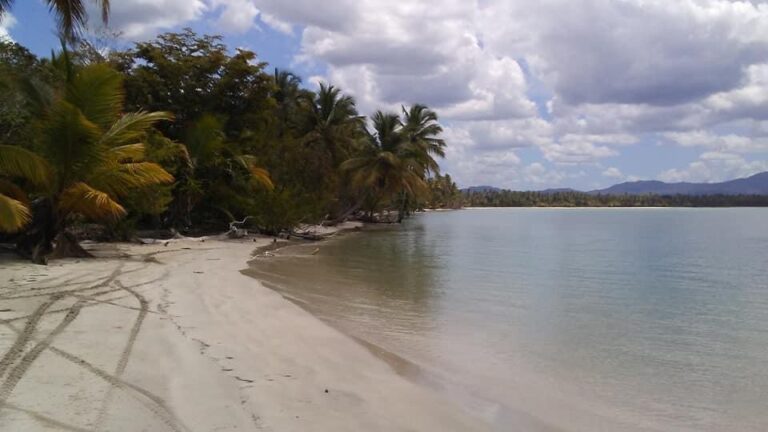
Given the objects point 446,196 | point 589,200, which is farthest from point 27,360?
point 589,200

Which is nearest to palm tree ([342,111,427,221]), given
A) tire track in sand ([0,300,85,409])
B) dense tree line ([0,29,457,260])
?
dense tree line ([0,29,457,260])

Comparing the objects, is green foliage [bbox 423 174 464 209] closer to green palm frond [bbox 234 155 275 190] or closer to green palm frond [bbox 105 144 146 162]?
green palm frond [bbox 234 155 275 190]

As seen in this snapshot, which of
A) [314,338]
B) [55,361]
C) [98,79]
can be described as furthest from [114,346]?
[98,79]

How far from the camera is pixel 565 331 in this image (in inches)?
324

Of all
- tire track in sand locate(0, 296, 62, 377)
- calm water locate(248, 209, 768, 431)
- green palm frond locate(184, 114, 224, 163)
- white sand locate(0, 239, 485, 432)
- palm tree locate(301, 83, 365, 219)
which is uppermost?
palm tree locate(301, 83, 365, 219)

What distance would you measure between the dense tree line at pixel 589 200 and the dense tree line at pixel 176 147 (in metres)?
99.6

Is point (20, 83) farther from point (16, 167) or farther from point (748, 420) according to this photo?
point (748, 420)

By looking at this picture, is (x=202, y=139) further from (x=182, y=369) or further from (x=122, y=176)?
(x=182, y=369)

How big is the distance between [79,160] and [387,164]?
24.4m

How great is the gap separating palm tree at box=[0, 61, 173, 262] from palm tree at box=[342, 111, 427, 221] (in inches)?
871

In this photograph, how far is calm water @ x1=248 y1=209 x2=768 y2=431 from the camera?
16.6ft

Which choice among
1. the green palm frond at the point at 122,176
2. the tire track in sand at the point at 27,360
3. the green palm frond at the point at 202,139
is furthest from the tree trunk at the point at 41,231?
the green palm frond at the point at 202,139

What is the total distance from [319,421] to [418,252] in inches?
661

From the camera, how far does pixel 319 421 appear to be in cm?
385
